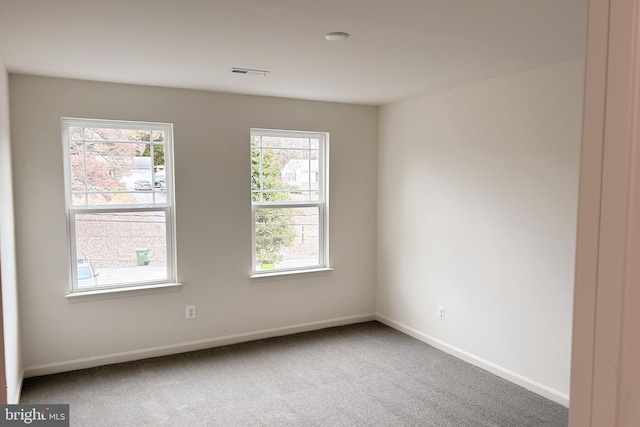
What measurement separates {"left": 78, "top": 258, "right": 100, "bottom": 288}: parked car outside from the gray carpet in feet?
2.34

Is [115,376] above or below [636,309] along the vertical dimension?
below

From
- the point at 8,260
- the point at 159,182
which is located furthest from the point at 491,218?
the point at 8,260

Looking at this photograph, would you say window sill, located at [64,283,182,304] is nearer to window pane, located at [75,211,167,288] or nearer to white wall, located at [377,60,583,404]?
window pane, located at [75,211,167,288]

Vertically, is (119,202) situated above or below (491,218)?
above

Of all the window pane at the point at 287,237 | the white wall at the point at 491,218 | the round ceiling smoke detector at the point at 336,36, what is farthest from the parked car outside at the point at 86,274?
the white wall at the point at 491,218

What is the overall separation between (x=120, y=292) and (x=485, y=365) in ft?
10.3

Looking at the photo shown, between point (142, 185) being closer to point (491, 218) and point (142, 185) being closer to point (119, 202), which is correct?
point (119, 202)

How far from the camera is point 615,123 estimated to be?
1.95 feet

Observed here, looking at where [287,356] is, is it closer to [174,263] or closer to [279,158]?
[174,263]

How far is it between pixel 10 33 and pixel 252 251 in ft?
8.47

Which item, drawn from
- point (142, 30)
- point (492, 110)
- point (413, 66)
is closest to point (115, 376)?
point (142, 30)

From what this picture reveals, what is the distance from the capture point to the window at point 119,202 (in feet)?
12.3

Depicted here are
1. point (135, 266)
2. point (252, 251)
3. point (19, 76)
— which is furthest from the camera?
point (252, 251)

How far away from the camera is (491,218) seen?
144 inches
